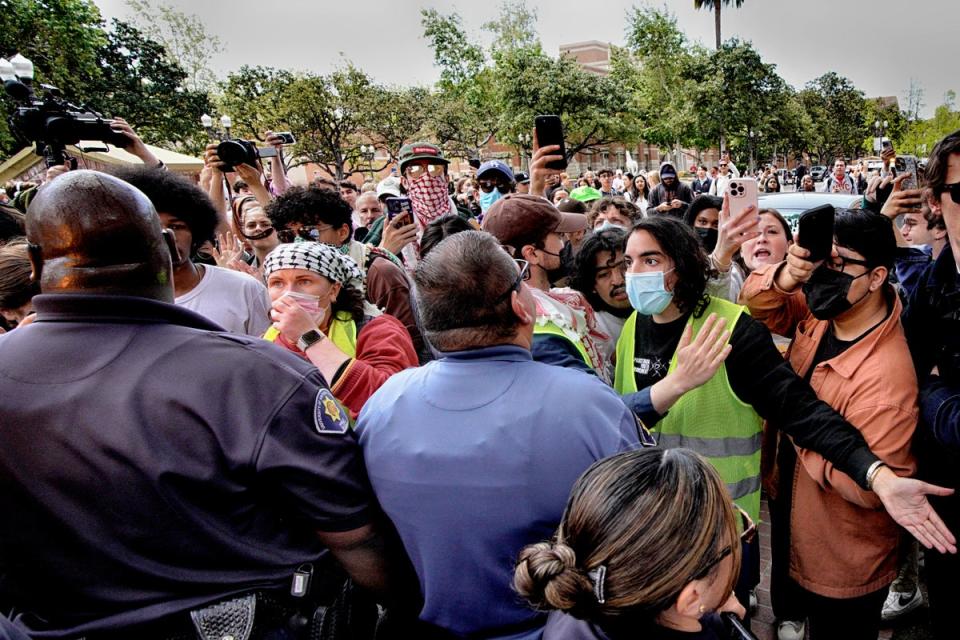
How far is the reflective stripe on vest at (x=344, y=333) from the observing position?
250cm

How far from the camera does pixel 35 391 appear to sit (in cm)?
126

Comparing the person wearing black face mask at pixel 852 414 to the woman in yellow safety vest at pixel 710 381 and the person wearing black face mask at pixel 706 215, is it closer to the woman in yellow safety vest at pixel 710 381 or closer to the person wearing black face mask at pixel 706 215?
the woman in yellow safety vest at pixel 710 381

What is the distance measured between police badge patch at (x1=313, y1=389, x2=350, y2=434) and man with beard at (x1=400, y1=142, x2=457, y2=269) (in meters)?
3.08

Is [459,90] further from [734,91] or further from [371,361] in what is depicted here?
[371,361]

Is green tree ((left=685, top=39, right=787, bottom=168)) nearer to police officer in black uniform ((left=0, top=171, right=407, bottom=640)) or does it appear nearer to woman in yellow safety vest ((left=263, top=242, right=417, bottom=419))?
woman in yellow safety vest ((left=263, top=242, right=417, bottom=419))

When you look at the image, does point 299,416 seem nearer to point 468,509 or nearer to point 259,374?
point 259,374

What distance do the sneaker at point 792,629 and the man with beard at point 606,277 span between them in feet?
4.87

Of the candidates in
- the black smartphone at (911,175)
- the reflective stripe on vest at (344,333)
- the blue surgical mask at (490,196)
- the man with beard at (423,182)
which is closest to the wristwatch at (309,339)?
the reflective stripe on vest at (344,333)

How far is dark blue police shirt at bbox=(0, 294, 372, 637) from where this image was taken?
4.08 feet

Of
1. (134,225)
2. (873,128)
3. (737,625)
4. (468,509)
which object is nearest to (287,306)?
(134,225)

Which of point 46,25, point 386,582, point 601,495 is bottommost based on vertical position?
point 386,582

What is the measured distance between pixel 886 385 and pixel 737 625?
4.34 ft

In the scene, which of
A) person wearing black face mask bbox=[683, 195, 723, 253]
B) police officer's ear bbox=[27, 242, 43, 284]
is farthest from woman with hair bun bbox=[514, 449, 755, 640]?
person wearing black face mask bbox=[683, 195, 723, 253]

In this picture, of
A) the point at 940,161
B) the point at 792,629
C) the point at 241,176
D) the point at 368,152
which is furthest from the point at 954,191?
the point at 368,152
